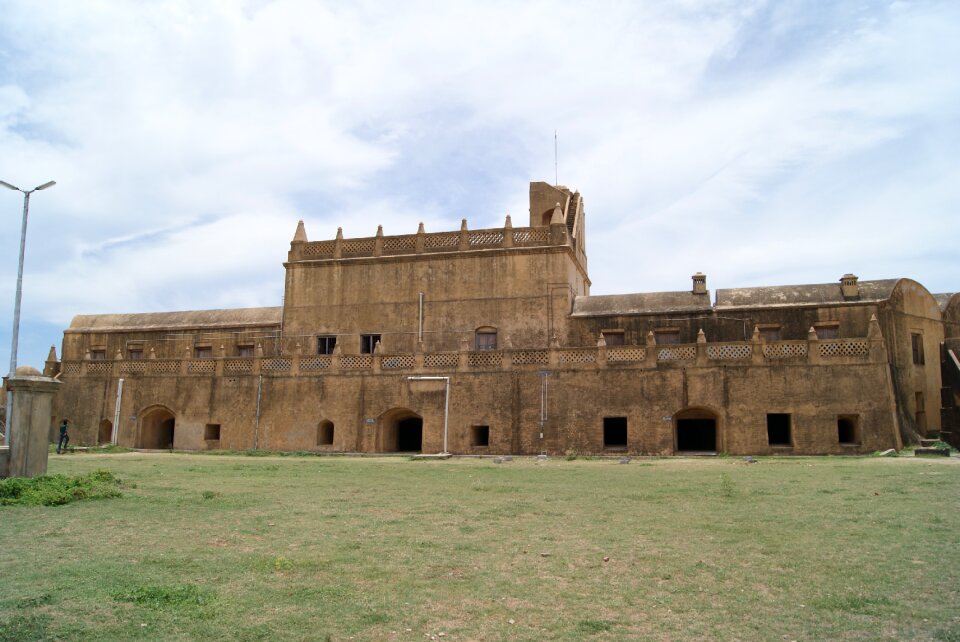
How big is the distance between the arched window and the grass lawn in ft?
51.1

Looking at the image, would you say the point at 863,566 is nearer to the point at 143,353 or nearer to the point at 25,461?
the point at 25,461

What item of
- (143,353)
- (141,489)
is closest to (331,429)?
(143,353)

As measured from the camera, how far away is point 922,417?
83.0 feet

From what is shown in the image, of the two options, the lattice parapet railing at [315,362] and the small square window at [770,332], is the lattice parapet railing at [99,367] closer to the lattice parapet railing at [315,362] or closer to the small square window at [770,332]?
the lattice parapet railing at [315,362]

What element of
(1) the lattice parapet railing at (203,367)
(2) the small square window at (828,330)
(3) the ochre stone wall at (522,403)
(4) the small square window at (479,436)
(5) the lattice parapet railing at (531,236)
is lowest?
(4) the small square window at (479,436)

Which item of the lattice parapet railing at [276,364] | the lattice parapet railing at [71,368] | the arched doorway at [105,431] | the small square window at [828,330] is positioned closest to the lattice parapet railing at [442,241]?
the lattice parapet railing at [276,364]

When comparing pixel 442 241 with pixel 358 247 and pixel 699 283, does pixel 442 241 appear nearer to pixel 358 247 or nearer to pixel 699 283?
pixel 358 247

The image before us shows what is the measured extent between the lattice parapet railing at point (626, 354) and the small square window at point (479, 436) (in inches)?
200

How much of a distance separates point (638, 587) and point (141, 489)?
10555mm

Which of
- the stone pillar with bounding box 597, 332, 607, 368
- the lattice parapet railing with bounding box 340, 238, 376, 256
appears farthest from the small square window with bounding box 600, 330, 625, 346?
the lattice parapet railing with bounding box 340, 238, 376, 256

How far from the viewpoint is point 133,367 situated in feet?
101

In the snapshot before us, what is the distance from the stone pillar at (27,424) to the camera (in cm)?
1280

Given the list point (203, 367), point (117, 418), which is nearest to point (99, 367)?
point (117, 418)

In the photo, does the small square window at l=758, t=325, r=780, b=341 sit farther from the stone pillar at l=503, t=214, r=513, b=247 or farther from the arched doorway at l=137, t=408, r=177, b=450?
the arched doorway at l=137, t=408, r=177, b=450
